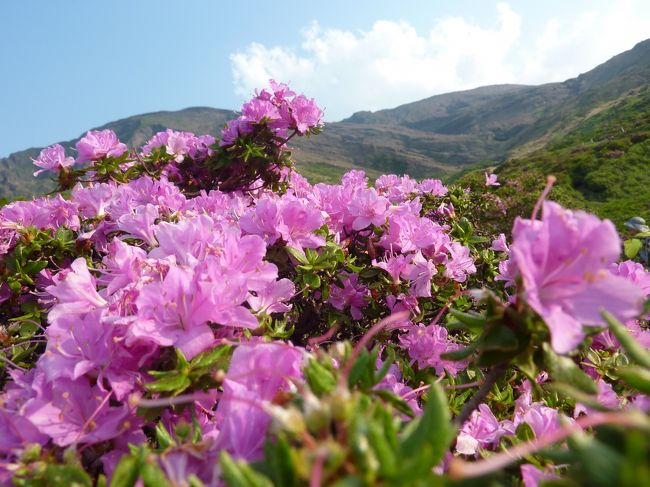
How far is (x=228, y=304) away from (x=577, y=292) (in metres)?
0.91

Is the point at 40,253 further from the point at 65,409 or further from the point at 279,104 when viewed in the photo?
the point at 279,104

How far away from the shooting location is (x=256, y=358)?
1062mm

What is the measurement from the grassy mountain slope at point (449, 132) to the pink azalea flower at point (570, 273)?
82458 millimetres

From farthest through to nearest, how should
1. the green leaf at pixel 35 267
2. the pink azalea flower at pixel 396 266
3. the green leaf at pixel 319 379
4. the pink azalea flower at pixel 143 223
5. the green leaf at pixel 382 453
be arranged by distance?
1. the pink azalea flower at pixel 396 266
2. the green leaf at pixel 35 267
3. the pink azalea flower at pixel 143 223
4. the green leaf at pixel 319 379
5. the green leaf at pixel 382 453

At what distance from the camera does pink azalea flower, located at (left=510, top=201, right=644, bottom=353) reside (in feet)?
2.89

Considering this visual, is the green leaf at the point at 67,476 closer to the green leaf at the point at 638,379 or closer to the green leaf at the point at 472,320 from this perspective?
the green leaf at the point at 472,320

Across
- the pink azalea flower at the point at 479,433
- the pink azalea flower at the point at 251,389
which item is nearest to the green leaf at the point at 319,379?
the pink azalea flower at the point at 251,389

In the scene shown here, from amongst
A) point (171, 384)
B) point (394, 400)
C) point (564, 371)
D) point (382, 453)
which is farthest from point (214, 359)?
point (564, 371)

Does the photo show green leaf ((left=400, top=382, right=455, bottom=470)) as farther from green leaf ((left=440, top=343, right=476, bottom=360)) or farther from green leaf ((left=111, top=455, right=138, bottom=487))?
green leaf ((left=111, top=455, right=138, bottom=487))

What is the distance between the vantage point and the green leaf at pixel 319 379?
34.5 inches

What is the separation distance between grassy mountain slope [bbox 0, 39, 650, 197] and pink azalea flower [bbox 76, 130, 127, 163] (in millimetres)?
79721

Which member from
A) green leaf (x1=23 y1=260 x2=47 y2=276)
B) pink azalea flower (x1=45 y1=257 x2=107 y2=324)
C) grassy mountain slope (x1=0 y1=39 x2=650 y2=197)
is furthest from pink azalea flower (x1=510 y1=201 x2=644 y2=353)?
grassy mountain slope (x1=0 y1=39 x2=650 y2=197)

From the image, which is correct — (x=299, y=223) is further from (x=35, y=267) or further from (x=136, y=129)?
(x=136, y=129)

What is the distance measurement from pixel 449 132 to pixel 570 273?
179m
